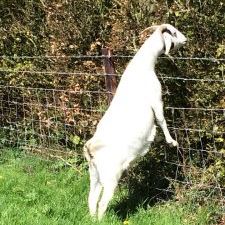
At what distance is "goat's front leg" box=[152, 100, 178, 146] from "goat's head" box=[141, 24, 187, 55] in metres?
0.58

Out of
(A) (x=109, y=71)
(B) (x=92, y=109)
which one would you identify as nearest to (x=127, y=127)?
(A) (x=109, y=71)

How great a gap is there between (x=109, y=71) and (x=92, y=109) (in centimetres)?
88

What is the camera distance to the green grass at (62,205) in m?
5.75

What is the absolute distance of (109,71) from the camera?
6.83 m

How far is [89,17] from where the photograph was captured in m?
7.56

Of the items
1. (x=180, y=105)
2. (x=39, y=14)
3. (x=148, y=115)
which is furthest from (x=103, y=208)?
(x=39, y=14)

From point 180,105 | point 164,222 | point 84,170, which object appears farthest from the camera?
point 84,170

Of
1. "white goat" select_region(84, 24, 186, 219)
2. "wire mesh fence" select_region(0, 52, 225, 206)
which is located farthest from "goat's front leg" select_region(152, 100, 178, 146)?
"wire mesh fence" select_region(0, 52, 225, 206)

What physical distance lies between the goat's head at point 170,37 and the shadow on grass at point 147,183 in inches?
48.9

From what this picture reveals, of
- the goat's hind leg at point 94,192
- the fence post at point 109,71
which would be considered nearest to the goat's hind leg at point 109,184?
the goat's hind leg at point 94,192

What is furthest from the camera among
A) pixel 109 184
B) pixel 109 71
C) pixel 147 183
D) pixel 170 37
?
pixel 109 71

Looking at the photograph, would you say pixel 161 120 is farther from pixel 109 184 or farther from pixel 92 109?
pixel 92 109

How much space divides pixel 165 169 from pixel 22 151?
107 inches

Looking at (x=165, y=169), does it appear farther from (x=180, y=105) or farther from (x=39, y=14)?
(x=39, y=14)
